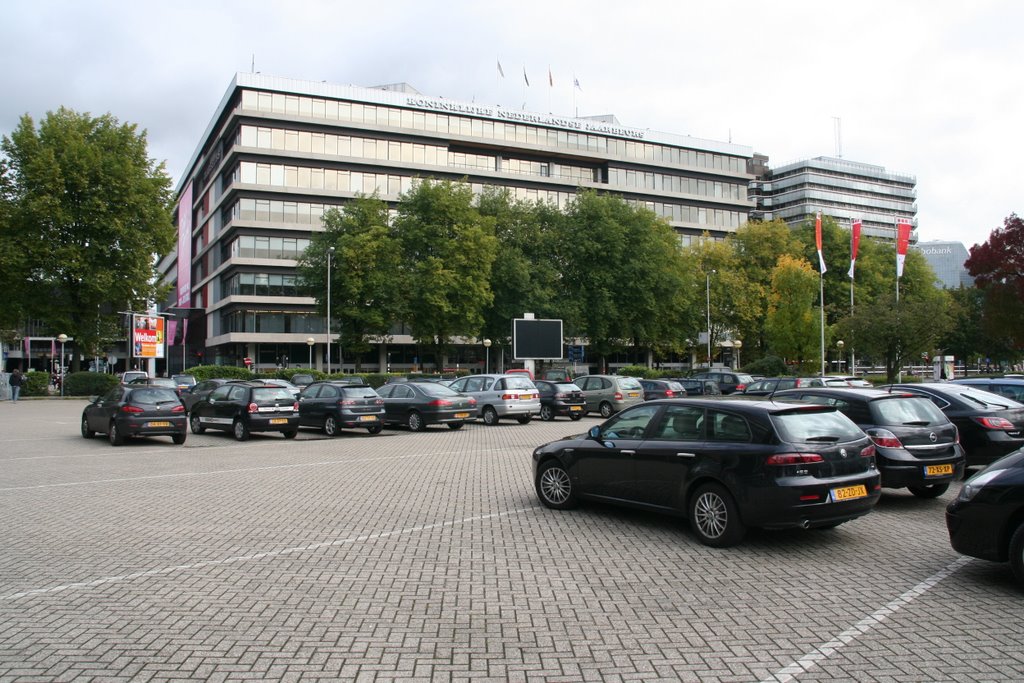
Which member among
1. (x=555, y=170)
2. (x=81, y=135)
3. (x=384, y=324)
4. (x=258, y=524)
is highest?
(x=555, y=170)

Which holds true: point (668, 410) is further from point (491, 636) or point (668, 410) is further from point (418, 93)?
point (418, 93)

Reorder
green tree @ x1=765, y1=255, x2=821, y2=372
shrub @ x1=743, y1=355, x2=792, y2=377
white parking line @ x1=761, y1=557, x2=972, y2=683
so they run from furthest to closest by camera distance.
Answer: green tree @ x1=765, y1=255, x2=821, y2=372
shrub @ x1=743, y1=355, x2=792, y2=377
white parking line @ x1=761, y1=557, x2=972, y2=683

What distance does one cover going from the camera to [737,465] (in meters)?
7.52

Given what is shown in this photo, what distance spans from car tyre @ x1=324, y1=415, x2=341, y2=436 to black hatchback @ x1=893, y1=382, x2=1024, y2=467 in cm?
1597

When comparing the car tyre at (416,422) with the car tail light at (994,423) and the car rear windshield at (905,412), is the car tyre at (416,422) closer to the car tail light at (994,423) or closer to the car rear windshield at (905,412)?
the car rear windshield at (905,412)

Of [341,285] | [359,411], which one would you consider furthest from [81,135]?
[359,411]

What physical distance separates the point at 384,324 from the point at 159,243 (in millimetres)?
15404

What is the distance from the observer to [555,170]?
Answer: 81.4m

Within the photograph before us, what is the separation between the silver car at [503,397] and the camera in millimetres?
26172

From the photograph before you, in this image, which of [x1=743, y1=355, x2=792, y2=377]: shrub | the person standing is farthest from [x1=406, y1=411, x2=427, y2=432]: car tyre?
[x1=743, y1=355, x2=792, y2=377]: shrub

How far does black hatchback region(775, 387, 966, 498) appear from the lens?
31.6 ft

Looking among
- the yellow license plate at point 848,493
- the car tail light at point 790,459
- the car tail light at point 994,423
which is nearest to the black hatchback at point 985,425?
the car tail light at point 994,423

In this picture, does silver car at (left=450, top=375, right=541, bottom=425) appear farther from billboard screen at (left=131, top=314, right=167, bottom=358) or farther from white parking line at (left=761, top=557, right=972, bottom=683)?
billboard screen at (left=131, top=314, right=167, bottom=358)

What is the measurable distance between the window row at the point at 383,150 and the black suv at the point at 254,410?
50.3 m
